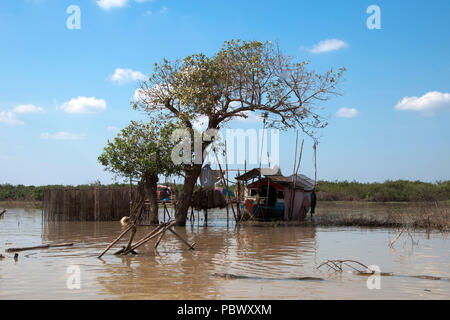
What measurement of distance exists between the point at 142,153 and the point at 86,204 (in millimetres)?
4070

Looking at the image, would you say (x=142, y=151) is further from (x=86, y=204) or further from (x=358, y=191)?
(x=358, y=191)

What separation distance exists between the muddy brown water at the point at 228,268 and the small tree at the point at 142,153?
3252mm

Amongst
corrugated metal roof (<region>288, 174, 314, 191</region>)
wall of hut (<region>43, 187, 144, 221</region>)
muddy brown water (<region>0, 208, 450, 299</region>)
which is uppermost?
corrugated metal roof (<region>288, 174, 314, 191</region>)

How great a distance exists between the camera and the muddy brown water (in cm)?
596

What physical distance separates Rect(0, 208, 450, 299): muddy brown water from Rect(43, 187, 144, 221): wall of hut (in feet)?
14.4

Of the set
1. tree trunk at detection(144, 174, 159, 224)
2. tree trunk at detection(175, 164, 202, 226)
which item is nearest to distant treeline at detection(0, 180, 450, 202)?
tree trunk at detection(144, 174, 159, 224)

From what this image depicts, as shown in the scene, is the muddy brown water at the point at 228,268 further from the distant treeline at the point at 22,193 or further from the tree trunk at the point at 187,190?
the distant treeline at the point at 22,193

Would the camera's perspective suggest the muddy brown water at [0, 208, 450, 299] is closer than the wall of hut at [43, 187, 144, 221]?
Yes

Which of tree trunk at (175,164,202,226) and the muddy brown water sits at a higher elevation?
tree trunk at (175,164,202,226)

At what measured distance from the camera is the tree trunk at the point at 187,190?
15.9 meters

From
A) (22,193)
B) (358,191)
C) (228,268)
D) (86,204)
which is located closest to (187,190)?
(86,204)

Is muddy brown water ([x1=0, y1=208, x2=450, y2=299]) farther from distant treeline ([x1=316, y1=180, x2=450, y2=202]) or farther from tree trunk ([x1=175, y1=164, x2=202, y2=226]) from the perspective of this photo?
distant treeline ([x1=316, y1=180, x2=450, y2=202])
